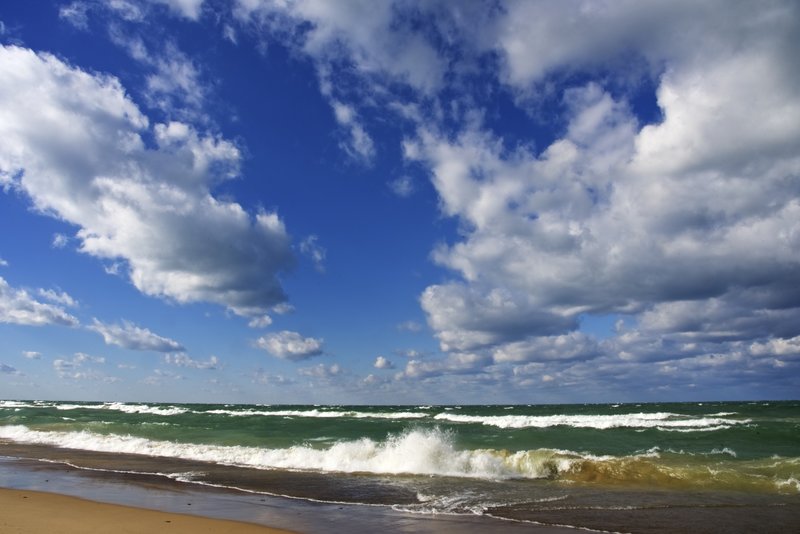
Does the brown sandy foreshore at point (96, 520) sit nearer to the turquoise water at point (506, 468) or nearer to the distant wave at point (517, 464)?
the turquoise water at point (506, 468)

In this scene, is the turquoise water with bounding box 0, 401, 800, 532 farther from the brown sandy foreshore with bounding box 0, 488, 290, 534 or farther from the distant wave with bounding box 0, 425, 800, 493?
the brown sandy foreshore with bounding box 0, 488, 290, 534

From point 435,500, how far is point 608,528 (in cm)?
380

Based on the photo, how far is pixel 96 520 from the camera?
29.1 feet

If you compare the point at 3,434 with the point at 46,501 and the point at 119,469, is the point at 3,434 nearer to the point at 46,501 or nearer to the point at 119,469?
the point at 119,469

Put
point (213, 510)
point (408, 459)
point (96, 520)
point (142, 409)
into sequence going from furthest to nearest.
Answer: point (142, 409) < point (408, 459) < point (213, 510) < point (96, 520)

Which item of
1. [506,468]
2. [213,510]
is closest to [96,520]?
[213,510]

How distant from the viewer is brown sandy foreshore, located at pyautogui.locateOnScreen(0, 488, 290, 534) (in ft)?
26.6

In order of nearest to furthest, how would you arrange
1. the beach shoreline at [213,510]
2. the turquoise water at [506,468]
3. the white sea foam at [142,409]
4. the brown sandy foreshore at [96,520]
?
the brown sandy foreshore at [96,520] < the beach shoreline at [213,510] < the turquoise water at [506,468] < the white sea foam at [142,409]

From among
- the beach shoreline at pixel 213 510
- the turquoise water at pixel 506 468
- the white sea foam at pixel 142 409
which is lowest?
the beach shoreline at pixel 213 510

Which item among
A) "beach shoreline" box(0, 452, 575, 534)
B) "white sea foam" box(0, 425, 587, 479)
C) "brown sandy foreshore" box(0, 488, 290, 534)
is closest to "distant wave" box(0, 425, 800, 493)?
"white sea foam" box(0, 425, 587, 479)

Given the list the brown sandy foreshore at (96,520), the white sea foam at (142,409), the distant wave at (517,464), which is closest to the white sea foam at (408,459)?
the distant wave at (517,464)

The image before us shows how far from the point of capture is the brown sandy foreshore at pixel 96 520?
8102 millimetres

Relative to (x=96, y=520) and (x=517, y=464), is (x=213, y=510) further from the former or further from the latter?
(x=517, y=464)

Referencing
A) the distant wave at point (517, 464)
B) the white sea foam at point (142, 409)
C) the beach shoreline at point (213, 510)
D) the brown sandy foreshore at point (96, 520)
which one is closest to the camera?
the brown sandy foreshore at point (96, 520)
